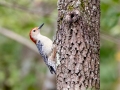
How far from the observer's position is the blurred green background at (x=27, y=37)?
872cm

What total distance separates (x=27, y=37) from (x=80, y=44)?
25.1ft

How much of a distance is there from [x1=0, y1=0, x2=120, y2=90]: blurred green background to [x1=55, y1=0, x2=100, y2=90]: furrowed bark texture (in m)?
1.80

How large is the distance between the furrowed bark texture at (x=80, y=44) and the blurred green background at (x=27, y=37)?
5.91ft

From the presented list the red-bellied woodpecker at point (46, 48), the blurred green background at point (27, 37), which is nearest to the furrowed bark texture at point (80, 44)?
the red-bellied woodpecker at point (46, 48)

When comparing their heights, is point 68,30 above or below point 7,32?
below

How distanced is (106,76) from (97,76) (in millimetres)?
6066

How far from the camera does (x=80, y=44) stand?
4402 millimetres

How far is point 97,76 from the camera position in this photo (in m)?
4.46

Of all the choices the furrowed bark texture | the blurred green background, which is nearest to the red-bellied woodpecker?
the furrowed bark texture

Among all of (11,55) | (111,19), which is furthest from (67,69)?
(11,55)

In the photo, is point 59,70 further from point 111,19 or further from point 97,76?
point 111,19

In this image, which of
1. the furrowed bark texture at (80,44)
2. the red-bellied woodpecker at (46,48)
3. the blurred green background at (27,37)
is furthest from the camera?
the blurred green background at (27,37)

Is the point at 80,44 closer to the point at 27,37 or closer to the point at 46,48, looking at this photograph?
the point at 46,48

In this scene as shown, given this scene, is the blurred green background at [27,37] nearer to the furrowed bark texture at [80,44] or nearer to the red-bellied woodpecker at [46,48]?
the red-bellied woodpecker at [46,48]
